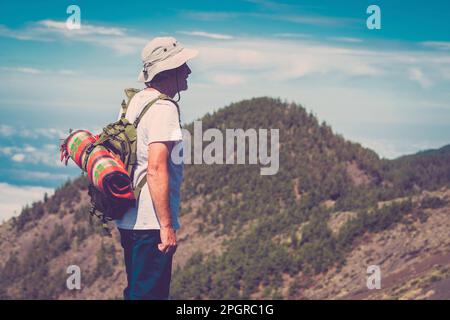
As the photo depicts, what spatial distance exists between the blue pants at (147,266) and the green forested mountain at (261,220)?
51.9ft

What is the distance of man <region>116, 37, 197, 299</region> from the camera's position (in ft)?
19.5

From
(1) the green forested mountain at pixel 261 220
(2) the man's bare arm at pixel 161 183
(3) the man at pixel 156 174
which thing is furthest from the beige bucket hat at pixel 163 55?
(1) the green forested mountain at pixel 261 220

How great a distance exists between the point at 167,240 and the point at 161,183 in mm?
430

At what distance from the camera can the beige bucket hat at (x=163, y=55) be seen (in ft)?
20.0

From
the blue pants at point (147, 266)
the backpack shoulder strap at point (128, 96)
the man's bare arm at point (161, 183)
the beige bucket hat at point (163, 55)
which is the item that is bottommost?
the blue pants at point (147, 266)

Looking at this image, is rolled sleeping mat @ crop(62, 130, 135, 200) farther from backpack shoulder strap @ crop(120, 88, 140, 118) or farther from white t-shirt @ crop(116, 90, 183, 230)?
backpack shoulder strap @ crop(120, 88, 140, 118)

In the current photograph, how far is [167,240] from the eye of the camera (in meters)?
5.98

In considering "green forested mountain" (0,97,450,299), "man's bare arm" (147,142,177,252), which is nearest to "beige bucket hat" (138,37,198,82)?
"man's bare arm" (147,142,177,252)

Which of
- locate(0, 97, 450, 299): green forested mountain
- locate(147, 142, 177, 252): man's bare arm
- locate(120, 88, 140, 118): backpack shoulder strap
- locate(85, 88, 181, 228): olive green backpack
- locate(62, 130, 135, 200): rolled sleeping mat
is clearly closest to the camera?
locate(147, 142, 177, 252): man's bare arm

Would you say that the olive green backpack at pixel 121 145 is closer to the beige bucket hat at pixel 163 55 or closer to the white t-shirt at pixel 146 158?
the white t-shirt at pixel 146 158

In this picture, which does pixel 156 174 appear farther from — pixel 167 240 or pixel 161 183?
pixel 167 240

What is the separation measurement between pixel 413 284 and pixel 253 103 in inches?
1158

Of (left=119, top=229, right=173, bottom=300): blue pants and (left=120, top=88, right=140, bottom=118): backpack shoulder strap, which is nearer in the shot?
(left=119, top=229, right=173, bottom=300): blue pants

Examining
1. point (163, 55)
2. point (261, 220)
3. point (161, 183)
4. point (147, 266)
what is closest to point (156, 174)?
point (161, 183)
